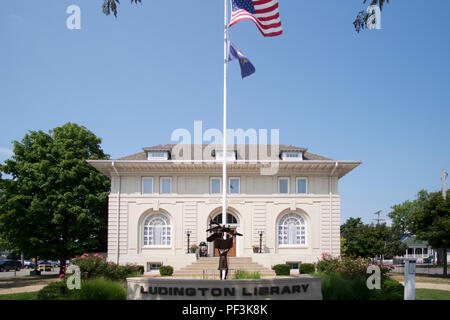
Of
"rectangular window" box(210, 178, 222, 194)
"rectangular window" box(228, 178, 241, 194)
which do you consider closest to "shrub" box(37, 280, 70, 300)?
"rectangular window" box(210, 178, 222, 194)

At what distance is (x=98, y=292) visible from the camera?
13570 mm

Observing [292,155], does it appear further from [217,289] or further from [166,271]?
[217,289]

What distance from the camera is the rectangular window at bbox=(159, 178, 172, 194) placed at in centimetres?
3038

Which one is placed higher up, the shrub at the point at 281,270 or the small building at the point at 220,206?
the small building at the point at 220,206

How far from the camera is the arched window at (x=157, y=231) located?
30.0m

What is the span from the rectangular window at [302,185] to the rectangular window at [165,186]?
988 cm

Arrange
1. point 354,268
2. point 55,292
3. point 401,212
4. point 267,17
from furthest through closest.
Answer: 1. point 401,212
2. point 267,17
3. point 354,268
4. point 55,292

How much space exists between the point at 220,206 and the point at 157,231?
17.1 ft

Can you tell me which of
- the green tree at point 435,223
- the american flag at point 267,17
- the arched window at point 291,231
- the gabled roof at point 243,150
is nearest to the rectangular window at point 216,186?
the gabled roof at point 243,150

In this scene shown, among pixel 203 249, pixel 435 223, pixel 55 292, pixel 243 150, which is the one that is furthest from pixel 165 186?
pixel 435 223

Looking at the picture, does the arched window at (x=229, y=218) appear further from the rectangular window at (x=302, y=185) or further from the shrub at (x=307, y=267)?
the shrub at (x=307, y=267)

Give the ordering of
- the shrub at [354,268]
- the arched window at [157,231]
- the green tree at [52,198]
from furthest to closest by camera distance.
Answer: the green tree at [52,198], the arched window at [157,231], the shrub at [354,268]

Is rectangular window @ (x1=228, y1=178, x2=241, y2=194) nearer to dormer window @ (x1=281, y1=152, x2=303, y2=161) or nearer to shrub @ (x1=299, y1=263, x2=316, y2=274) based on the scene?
dormer window @ (x1=281, y1=152, x2=303, y2=161)

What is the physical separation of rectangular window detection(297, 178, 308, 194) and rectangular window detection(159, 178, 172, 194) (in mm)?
9881
